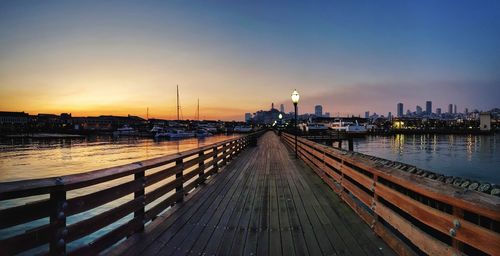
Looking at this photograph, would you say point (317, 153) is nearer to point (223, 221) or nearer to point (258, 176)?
point (258, 176)

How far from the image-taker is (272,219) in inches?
242

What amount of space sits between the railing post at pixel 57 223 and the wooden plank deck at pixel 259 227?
1198mm

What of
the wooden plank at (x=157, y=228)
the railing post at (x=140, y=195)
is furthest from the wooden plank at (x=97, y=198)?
the wooden plank at (x=157, y=228)

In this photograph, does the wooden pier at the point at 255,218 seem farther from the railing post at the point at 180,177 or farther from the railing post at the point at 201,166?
the railing post at the point at 201,166

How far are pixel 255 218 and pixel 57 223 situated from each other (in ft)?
12.2

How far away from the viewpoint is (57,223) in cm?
325

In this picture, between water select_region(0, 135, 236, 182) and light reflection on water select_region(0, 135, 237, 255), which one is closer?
light reflection on water select_region(0, 135, 237, 255)

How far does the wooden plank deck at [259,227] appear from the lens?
4578mm

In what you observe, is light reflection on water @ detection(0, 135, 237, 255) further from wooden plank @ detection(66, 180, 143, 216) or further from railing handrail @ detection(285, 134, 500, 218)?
railing handrail @ detection(285, 134, 500, 218)

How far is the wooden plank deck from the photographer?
4.58 m

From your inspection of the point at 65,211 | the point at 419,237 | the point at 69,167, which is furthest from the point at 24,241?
the point at 69,167

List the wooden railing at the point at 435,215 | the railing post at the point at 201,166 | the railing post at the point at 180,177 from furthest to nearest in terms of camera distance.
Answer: the railing post at the point at 201,166
the railing post at the point at 180,177
the wooden railing at the point at 435,215

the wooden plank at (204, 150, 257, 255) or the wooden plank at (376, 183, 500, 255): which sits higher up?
the wooden plank at (376, 183, 500, 255)

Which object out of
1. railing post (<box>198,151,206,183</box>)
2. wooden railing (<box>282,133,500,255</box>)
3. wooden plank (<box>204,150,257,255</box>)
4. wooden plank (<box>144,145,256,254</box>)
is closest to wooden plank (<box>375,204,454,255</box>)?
wooden railing (<box>282,133,500,255</box>)
